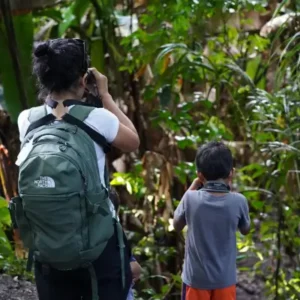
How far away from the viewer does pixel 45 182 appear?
6.37 ft

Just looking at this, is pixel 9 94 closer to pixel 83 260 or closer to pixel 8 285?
pixel 8 285

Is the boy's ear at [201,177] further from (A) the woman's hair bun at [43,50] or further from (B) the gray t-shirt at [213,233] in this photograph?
(A) the woman's hair bun at [43,50]

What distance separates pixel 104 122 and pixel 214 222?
0.96m

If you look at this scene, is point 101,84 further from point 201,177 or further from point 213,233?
point 213,233

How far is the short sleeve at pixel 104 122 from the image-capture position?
82.4 inches

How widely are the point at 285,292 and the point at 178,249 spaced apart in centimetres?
100

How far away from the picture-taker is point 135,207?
17.6 ft

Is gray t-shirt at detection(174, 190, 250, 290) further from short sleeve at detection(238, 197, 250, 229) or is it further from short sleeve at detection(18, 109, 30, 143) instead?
short sleeve at detection(18, 109, 30, 143)

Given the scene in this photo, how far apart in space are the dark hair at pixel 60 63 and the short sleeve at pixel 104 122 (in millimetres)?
143

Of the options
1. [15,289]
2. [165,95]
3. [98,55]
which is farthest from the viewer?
[98,55]

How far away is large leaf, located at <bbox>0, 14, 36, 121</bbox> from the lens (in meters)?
4.70

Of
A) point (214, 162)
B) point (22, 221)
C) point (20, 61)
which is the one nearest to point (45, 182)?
point (22, 221)

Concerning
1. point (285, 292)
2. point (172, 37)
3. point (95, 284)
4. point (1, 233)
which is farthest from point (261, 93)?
point (95, 284)

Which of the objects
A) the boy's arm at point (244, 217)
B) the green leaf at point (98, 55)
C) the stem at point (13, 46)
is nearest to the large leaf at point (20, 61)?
the stem at point (13, 46)
